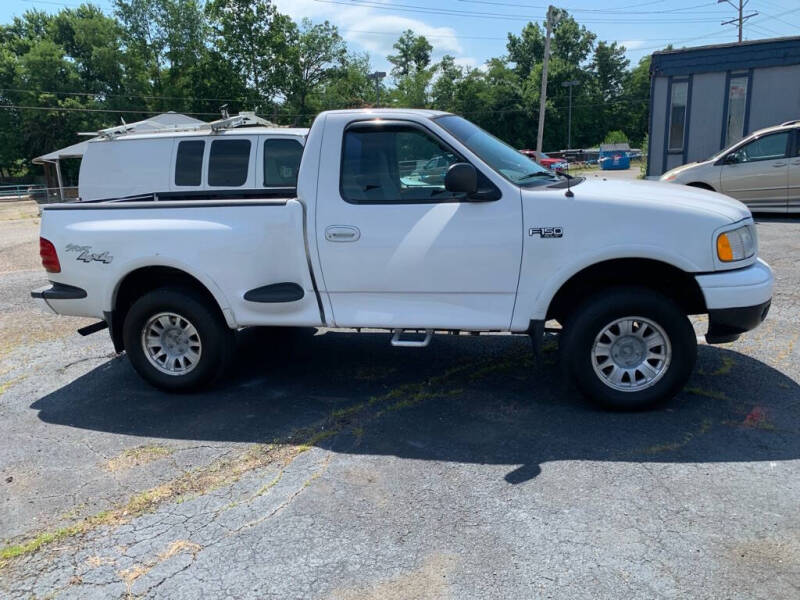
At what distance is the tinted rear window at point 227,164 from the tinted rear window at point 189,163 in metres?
0.20

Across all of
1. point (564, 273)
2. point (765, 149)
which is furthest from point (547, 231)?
point (765, 149)

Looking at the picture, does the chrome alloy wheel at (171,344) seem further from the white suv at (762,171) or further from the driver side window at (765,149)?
the driver side window at (765,149)

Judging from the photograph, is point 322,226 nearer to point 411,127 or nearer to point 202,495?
point 411,127

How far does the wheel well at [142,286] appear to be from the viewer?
5.22m

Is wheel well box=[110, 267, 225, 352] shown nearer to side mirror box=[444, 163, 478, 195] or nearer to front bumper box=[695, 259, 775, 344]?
side mirror box=[444, 163, 478, 195]

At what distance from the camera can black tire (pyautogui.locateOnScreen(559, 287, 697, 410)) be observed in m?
4.34

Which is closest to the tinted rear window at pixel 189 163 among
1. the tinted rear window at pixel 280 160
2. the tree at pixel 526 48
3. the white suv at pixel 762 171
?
the tinted rear window at pixel 280 160

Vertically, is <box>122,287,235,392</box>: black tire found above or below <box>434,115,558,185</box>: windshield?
below

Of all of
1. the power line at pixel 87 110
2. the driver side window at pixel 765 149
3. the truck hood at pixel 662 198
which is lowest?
the truck hood at pixel 662 198

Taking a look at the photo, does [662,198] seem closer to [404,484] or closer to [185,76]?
[404,484]

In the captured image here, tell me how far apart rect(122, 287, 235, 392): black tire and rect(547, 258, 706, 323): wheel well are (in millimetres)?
2549

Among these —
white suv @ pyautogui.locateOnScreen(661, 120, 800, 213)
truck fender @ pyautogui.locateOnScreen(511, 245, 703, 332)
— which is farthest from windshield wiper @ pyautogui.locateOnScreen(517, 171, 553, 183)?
white suv @ pyautogui.locateOnScreen(661, 120, 800, 213)

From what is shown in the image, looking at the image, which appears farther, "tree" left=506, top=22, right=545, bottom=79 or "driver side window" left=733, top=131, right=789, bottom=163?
"tree" left=506, top=22, right=545, bottom=79

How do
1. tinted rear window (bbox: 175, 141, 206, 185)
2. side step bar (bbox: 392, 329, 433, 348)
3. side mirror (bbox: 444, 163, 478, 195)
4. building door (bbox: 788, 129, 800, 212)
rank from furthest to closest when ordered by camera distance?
1. building door (bbox: 788, 129, 800, 212)
2. tinted rear window (bbox: 175, 141, 206, 185)
3. side step bar (bbox: 392, 329, 433, 348)
4. side mirror (bbox: 444, 163, 478, 195)
